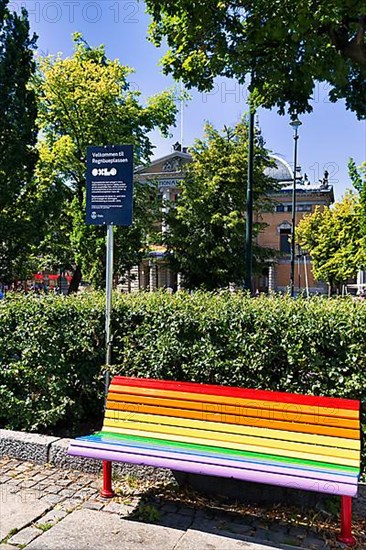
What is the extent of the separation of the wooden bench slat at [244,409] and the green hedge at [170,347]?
655 millimetres

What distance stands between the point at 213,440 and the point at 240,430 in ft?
0.77

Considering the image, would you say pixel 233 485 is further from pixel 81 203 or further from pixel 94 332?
pixel 81 203

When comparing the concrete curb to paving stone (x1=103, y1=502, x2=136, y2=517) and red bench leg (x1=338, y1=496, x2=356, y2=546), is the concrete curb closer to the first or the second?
paving stone (x1=103, y1=502, x2=136, y2=517)

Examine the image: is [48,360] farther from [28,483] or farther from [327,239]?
[327,239]

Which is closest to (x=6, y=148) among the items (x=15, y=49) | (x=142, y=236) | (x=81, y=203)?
(x=15, y=49)

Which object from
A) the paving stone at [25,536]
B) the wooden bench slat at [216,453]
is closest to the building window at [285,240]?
the wooden bench slat at [216,453]

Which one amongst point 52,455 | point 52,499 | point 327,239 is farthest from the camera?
point 327,239

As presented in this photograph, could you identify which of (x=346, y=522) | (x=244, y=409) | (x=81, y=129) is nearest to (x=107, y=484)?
(x=244, y=409)

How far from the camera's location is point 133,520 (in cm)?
369

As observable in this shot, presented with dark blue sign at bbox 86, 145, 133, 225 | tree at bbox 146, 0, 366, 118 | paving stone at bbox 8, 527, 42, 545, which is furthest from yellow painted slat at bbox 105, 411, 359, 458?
tree at bbox 146, 0, 366, 118

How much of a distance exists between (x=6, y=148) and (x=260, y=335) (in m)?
13.9

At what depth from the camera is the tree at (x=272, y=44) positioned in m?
6.48

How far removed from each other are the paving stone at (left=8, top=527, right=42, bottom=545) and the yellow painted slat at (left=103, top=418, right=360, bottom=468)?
3.21 ft

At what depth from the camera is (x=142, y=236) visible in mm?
22969
